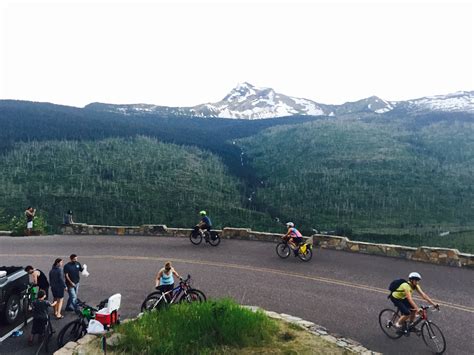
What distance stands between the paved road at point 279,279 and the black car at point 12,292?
0.89 metres

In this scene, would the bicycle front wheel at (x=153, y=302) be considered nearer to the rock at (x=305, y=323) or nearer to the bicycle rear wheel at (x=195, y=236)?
the rock at (x=305, y=323)

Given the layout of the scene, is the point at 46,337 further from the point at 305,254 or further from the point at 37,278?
the point at 305,254

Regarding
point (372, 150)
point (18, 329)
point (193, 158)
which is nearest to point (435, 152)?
point (372, 150)

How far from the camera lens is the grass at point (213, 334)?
30.2 feet

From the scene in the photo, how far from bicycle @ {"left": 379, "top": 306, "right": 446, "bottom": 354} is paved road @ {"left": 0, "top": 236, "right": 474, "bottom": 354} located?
208 mm

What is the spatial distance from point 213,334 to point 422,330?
5139mm

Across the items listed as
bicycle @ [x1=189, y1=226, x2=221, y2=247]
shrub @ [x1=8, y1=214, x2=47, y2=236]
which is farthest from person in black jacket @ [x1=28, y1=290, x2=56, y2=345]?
shrub @ [x1=8, y1=214, x2=47, y2=236]

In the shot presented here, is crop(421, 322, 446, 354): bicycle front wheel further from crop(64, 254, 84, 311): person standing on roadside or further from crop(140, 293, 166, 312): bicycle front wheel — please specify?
crop(64, 254, 84, 311): person standing on roadside

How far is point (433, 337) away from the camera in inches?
396

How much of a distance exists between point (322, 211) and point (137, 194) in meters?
53.7

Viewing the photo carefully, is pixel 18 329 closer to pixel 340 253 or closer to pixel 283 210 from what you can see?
pixel 340 253

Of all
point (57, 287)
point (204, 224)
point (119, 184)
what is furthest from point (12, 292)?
point (119, 184)

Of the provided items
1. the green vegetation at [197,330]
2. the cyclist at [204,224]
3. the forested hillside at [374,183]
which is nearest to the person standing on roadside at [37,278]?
the green vegetation at [197,330]

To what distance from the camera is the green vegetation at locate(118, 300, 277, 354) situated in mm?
9188
